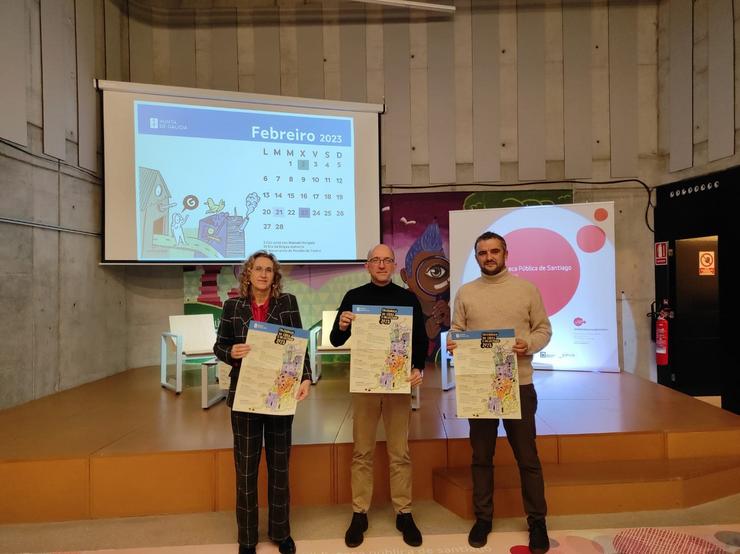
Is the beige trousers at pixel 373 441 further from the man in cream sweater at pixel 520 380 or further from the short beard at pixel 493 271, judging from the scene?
the short beard at pixel 493 271

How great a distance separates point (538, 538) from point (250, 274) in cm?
188

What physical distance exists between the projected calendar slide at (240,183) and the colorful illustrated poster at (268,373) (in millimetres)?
3099

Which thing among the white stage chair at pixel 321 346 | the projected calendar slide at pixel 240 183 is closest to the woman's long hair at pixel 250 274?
the white stage chair at pixel 321 346

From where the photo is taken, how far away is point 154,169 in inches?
181

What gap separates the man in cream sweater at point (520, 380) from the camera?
2.06 m

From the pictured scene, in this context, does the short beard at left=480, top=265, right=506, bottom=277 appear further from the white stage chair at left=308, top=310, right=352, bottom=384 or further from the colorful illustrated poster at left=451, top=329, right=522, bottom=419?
the white stage chair at left=308, top=310, right=352, bottom=384

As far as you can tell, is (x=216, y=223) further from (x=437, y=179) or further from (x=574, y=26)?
(x=574, y=26)

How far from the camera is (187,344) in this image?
4.41 meters

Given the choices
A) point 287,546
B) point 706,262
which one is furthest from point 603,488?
point 706,262

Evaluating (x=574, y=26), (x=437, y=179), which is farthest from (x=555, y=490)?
(x=574, y=26)

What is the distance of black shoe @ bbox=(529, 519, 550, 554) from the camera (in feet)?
6.70

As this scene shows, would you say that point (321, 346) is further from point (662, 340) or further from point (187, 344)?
point (662, 340)

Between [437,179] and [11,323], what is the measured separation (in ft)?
15.0

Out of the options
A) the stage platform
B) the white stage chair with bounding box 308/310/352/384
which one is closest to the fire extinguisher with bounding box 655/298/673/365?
the stage platform
